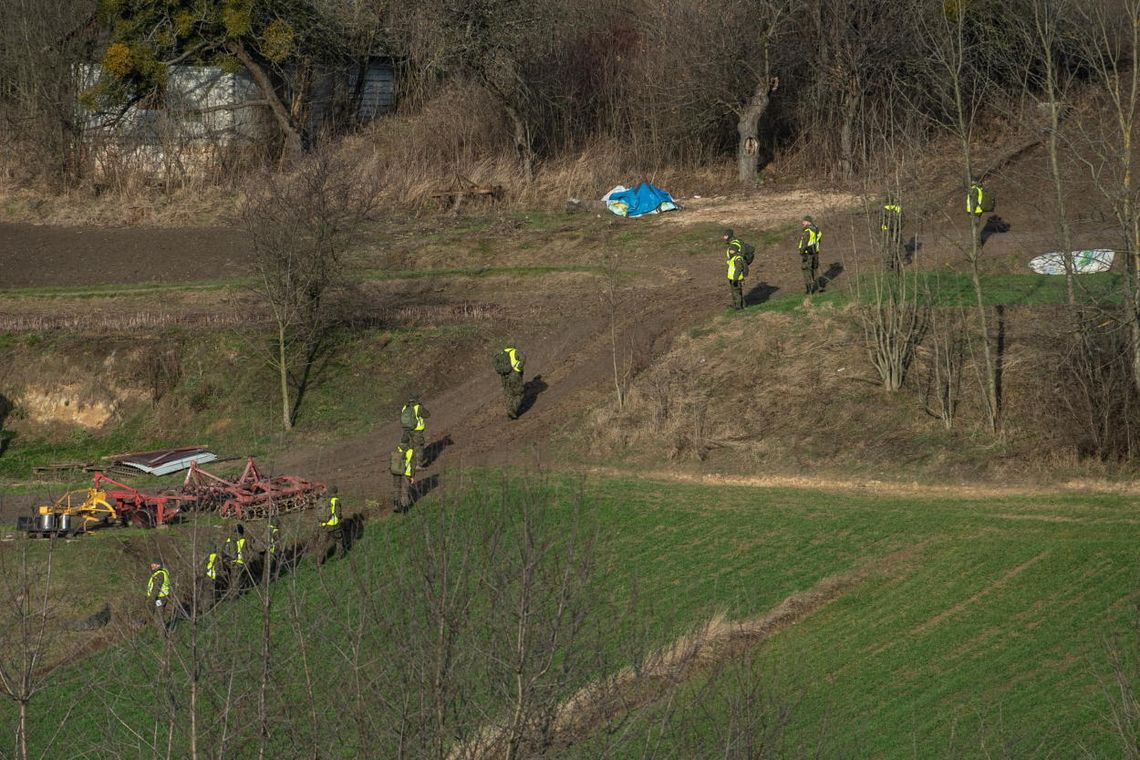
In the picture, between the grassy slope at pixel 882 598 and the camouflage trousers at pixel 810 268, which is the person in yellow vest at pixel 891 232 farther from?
the grassy slope at pixel 882 598

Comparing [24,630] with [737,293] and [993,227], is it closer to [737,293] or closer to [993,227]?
[737,293]

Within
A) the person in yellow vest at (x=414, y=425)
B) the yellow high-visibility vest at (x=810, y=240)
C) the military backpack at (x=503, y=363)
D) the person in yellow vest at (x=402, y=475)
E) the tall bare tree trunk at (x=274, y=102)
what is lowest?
the person in yellow vest at (x=402, y=475)

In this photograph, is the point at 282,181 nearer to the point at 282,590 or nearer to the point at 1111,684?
the point at 282,590

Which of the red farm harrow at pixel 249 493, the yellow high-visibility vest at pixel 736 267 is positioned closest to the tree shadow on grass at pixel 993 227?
the yellow high-visibility vest at pixel 736 267

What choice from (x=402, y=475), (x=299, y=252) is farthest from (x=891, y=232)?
(x=299, y=252)

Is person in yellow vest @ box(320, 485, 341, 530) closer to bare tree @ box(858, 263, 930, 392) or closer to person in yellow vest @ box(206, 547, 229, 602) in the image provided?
person in yellow vest @ box(206, 547, 229, 602)

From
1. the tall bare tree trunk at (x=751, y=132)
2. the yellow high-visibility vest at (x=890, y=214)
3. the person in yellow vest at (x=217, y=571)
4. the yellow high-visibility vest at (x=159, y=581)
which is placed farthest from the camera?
the tall bare tree trunk at (x=751, y=132)
